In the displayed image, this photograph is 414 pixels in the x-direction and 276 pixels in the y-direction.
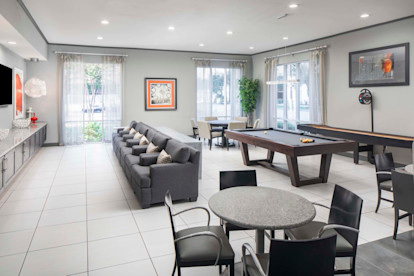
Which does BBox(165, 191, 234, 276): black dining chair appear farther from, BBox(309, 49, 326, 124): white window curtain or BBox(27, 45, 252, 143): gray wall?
BBox(27, 45, 252, 143): gray wall

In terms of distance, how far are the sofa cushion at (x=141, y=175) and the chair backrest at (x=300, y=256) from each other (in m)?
2.66

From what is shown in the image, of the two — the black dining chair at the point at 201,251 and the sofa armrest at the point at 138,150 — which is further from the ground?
the sofa armrest at the point at 138,150

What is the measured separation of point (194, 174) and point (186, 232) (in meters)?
1.87

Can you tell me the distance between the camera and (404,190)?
2980 mm

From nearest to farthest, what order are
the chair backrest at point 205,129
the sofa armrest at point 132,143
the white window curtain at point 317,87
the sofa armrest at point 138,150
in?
the sofa armrest at point 138,150
the sofa armrest at point 132,143
the white window curtain at point 317,87
the chair backrest at point 205,129

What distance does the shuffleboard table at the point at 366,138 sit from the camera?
544cm

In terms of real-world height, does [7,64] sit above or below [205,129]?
above

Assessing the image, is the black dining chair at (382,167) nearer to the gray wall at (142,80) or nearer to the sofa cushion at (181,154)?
the sofa cushion at (181,154)

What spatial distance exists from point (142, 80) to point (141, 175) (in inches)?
244

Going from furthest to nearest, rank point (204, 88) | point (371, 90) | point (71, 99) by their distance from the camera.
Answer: point (204, 88) < point (71, 99) < point (371, 90)

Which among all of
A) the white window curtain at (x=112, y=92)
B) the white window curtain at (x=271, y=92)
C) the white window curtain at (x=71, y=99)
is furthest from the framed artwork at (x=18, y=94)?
the white window curtain at (x=271, y=92)

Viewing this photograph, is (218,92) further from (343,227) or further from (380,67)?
(343,227)

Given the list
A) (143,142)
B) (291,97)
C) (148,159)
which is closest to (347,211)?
(148,159)

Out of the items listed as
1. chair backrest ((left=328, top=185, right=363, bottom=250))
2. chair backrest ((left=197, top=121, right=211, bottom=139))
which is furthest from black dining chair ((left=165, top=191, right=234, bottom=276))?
chair backrest ((left=197, top=121, right=211, bottom=139))
